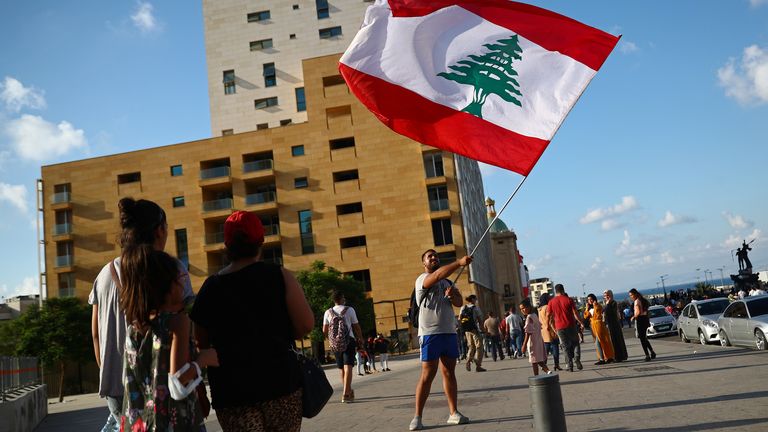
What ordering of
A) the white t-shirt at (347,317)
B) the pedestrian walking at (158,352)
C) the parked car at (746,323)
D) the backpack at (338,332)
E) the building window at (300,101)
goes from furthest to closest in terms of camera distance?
1. the building window at (300,101)
2. the parked car at (746,323)
3. the white t-shirt at (347,317)
4. the backpack at (338,332)
5. the pedestrian walking at (158,352)

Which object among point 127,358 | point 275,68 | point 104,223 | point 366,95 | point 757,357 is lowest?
point 757,357

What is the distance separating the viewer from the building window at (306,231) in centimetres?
5159

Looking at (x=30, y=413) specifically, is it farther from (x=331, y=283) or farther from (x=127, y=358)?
(x=331, y=283)

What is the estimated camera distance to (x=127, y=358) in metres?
3.65

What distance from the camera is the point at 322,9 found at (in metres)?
61.9

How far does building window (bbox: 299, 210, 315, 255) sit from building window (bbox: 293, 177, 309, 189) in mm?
1848

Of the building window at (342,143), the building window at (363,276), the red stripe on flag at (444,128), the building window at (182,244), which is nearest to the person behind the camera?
the red stripe on flag at (444,128)

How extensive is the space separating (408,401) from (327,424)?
2.53 meters

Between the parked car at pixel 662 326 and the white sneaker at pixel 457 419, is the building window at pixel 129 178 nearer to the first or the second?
the parked car at pixel 662 326

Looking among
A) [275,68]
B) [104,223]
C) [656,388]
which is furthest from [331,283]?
[656,388]

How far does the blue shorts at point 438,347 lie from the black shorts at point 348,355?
14.5ft

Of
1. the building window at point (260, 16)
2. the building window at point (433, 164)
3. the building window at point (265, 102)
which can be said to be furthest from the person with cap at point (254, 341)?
the building window at point (260, 16)

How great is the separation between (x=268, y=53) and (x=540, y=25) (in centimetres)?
5634

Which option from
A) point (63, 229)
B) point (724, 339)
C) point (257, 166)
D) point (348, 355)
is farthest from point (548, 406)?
point (63, 229)
